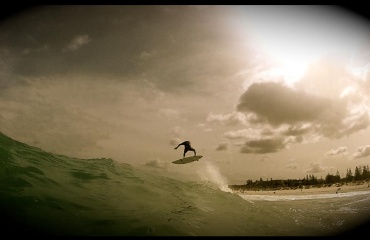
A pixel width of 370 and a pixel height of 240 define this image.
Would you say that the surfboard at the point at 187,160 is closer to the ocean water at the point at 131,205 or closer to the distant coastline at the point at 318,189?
the ocean water at the point at 131,205

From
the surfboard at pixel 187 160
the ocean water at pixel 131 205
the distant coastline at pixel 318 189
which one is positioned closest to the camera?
the ocean water at pixel 131 205

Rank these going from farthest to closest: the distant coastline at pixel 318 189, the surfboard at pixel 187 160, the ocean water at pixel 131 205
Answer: the distant coastline at pixel 318 189 → the surfboard at pixel 187 160 → the ocean water at pixel 131 205

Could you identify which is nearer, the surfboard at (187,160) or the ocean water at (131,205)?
the ocean water at (131,205)

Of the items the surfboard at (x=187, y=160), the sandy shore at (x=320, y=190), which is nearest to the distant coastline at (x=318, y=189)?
the sandy shore at (x=320, y=190)

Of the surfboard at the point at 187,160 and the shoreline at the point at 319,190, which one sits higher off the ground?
the surfboard at the point at 187,160

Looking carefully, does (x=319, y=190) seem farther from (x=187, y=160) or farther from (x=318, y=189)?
(x=187, y=160)

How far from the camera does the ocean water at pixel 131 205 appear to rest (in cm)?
928

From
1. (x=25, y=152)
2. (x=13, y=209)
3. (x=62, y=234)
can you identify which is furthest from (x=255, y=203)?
(x=25, y=152)

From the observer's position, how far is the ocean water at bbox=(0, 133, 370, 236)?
9.28 m

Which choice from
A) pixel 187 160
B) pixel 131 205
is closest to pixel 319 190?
pixel 187 160

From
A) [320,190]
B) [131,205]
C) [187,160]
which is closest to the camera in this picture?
[131,205]

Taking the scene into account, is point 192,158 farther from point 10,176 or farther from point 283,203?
point 10,176

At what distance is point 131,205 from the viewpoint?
10.7 meters

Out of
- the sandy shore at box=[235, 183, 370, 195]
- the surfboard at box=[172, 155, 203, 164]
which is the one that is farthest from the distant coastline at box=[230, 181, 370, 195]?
the surfboard at box=[172, 155, 203, 164]
